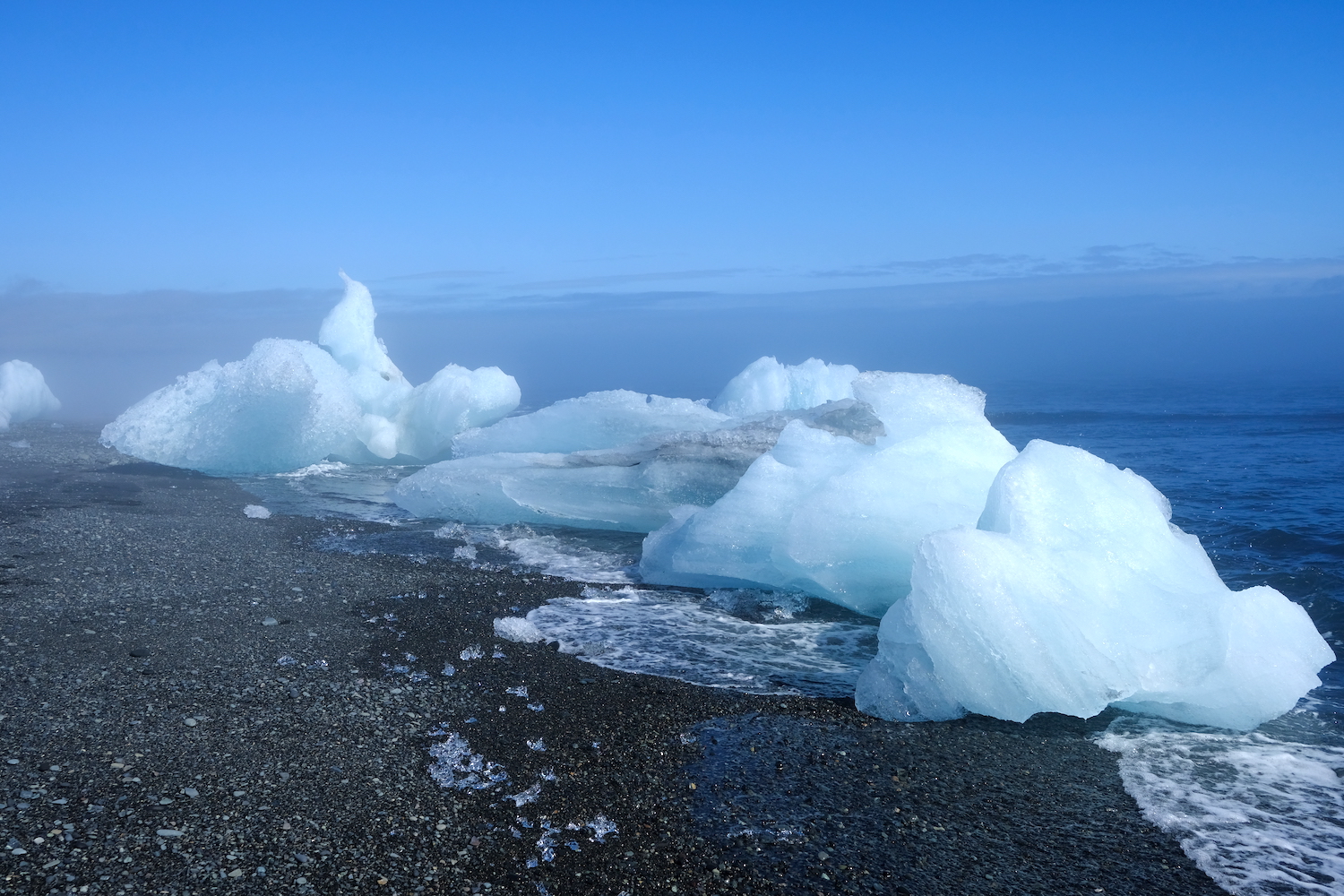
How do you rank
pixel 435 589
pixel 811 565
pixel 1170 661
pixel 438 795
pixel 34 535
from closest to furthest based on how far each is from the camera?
pixel 438 795 → pixel 1170 661 → pixel 811 565 → pixel 435 589 → pixel 34 535

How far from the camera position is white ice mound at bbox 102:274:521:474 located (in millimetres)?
14805

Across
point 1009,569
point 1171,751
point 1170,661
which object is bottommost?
point 1171,751

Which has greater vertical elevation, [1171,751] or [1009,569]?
[1009,569]

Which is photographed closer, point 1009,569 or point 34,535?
point 1009,569

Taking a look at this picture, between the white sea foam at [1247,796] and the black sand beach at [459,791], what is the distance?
0.51ft

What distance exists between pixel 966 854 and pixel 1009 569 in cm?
217

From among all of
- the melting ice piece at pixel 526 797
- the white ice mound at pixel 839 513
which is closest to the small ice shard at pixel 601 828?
the melting ice piece at pixel 526 797

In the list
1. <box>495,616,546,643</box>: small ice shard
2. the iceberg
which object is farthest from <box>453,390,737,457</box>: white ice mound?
<box>495,616,546,643</box>: small ice shard

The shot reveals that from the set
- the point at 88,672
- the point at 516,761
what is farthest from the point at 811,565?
the point at 88,672

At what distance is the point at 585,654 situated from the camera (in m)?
6.59

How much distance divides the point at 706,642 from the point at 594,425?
710cm

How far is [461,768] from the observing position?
467 centimetres

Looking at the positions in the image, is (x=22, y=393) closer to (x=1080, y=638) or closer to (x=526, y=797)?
(x=526, y=797)

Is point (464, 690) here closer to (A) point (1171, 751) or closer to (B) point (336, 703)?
(B) point (336, 703)
